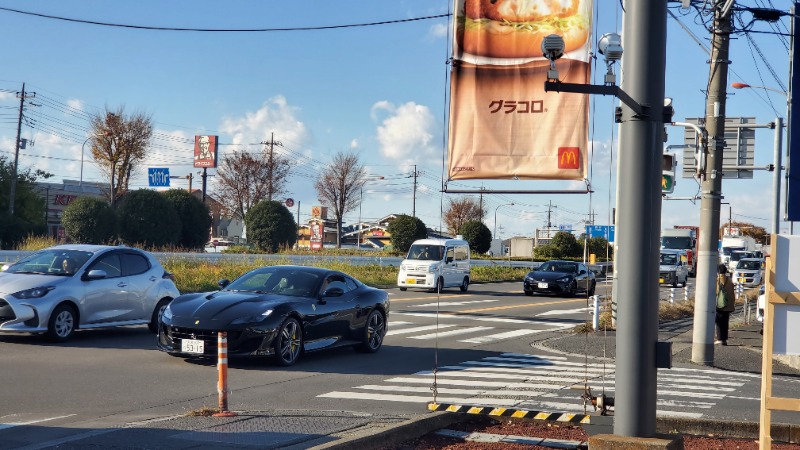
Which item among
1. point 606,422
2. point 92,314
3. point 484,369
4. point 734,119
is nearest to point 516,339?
point 484,369

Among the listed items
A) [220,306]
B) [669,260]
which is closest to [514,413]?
[220,306]

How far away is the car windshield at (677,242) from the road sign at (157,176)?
106 ft

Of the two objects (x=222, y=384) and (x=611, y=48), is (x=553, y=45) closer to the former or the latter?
(x=611, y=48)

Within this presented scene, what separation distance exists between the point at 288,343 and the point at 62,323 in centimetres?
408

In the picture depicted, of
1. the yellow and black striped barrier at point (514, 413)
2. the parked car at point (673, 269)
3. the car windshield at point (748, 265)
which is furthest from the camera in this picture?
the car windshield at point (748, 265)

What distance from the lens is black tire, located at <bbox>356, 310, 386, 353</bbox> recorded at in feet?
49.4

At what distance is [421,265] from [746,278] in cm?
2678

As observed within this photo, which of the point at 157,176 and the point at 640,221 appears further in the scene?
the point at 157,176

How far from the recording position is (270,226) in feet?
157

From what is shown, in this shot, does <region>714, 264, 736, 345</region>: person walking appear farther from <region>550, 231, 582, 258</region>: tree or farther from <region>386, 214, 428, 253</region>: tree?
<region>550, 231, 582, 258</region>: tree

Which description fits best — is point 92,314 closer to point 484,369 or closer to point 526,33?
point 484,369

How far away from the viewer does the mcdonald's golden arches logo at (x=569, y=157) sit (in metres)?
9.51

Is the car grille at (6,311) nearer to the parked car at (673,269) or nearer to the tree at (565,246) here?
the parked car at (673,269)

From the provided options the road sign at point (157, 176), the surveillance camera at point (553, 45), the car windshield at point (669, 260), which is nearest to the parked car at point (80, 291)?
the surveillance camera at point (553, 45)
